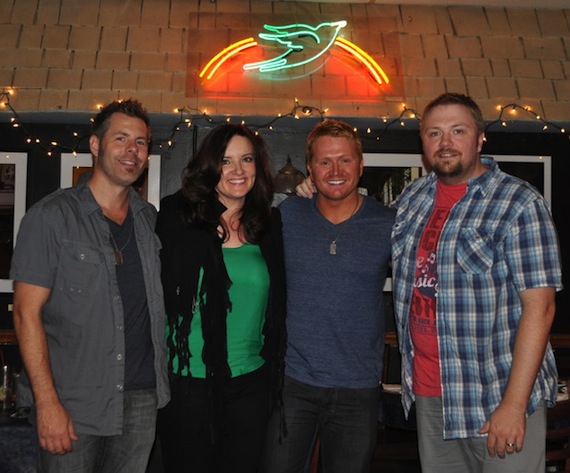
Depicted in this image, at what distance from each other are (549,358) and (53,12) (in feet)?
14.4

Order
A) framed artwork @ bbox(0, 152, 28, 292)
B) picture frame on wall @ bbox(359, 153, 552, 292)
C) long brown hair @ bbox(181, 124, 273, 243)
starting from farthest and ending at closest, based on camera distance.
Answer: picture frame on wall @ bbox(359, 153, 552, 292) < framed artwork @ bbox(0, 152, 28, 292) < long brown hair @ bbox(181, 124, 273, 243)

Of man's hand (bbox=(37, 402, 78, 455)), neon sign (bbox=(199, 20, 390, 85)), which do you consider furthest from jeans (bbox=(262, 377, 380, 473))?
neon sign (bbox=(199, 20, 390, 85))

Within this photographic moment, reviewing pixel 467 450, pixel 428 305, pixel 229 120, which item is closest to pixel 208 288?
pixel 428 305

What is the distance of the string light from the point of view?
5.01 metres

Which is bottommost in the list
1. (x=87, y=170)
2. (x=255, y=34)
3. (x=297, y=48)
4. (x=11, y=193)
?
(x=11, y=193)

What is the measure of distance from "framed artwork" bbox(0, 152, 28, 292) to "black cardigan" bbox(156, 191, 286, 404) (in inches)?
114

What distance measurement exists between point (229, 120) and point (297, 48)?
758 millimetres

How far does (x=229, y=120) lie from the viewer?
5.22 meters

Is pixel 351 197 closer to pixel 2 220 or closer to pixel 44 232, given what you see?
pixel 44 232

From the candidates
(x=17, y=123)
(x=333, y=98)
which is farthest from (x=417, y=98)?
(x=17, y=123)

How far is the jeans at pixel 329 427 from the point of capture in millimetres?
2965

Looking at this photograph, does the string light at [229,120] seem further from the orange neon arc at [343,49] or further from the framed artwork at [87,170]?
the orange neon arc at [343,49]

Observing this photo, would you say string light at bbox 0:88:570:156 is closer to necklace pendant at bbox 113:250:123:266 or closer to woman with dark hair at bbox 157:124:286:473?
woman with dark hair at bbox 157:124:286:473

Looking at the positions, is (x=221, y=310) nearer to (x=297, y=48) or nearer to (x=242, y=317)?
(x=242, y=317)
